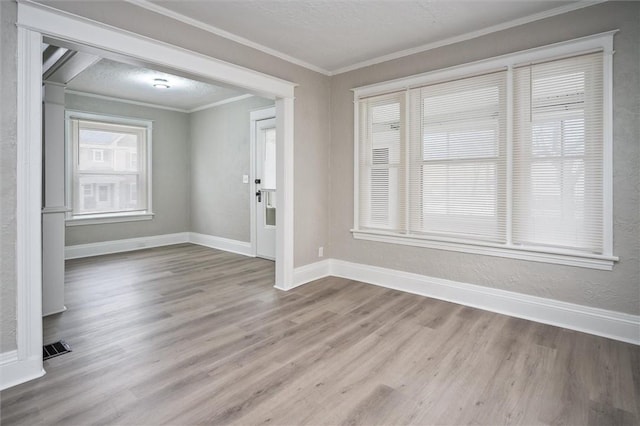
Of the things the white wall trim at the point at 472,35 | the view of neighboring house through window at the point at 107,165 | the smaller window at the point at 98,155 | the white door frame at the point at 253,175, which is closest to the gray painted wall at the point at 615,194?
the white wall trim at the point at 472,35

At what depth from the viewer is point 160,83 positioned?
16.7 feet

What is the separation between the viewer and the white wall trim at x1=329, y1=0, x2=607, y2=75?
2.83 metres

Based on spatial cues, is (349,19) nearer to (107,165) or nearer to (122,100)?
(122,100)

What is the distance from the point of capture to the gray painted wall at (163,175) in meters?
6.04

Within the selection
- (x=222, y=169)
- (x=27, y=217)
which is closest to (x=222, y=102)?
(x=222, y=169)

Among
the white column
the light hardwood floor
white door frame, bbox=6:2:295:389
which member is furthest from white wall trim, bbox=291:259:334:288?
white door frame, bbox=6:2:295:389

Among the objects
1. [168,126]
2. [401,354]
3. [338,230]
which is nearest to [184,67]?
[338,230]

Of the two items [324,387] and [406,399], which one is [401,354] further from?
[324,387]

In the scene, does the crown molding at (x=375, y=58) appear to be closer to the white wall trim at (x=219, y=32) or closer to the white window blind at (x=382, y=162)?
the white wall trim at (x=219, y=32)

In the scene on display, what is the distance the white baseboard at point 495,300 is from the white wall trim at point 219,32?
2496 millimetres

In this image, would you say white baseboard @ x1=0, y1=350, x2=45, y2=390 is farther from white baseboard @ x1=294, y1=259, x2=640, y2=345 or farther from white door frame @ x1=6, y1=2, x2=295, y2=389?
white baseboard @ x1=294, y1=259, x2=640, y2=345

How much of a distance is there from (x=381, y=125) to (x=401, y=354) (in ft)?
8.71

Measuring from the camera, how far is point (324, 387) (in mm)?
2092

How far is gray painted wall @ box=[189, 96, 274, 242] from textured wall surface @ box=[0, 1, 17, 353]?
3.76 m
